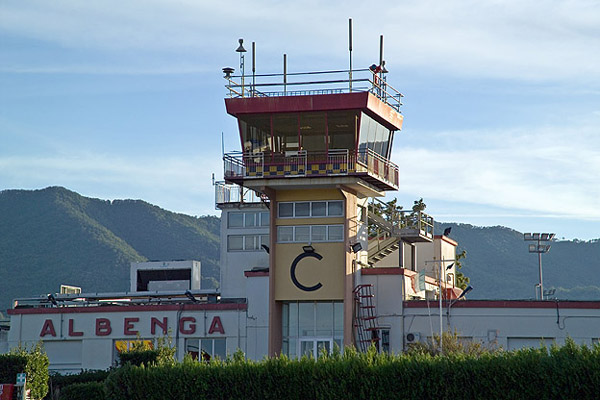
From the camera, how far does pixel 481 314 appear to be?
162 feet

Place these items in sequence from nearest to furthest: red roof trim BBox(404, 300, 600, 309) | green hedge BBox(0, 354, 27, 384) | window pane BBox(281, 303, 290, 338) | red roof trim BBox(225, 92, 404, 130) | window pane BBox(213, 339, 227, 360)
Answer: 1. green hedge BBox(0, 354, 27, 384)
2. red roof trim BBox(404, 300, 600, 309)
3. red roof trim BBox(225, 92, 404, 130)
4. window pane BBox(281, 303, 290, 338)
5. window pane BBox(213, 339, 227, 360)

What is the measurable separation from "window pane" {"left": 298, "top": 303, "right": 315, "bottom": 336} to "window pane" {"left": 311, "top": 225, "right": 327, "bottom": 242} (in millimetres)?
3418

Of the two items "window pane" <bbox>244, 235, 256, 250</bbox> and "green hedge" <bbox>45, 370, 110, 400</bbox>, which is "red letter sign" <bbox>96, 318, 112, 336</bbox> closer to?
"green hedge" <bbox>45, 370, 110, 400</bbox>

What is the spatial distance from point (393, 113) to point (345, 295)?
10.2 meters

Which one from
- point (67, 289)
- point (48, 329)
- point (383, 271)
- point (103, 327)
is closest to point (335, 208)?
point (383, 271)

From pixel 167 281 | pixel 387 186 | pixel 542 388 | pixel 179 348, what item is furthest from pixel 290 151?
pixel 167 281

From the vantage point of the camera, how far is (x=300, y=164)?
1975 inches

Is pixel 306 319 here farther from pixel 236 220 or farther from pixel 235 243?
pixel 236 220

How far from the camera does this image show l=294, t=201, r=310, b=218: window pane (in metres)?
51.3

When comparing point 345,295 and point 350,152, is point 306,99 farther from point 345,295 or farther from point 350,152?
point 345,295

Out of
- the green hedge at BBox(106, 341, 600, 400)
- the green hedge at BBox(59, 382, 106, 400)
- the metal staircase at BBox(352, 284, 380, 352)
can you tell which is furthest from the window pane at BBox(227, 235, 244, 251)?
the green hedge at BBox(106, 341, 600, 400)

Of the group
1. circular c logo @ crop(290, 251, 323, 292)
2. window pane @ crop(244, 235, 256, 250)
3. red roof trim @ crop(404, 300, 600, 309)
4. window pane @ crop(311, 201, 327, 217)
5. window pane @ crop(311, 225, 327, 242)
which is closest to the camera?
red roof trim @ crop(404, 300, 600, 309)

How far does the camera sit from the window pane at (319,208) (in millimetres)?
51147

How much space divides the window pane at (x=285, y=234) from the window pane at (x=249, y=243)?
2077cm
